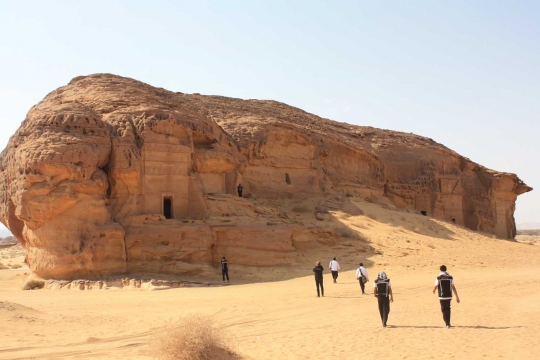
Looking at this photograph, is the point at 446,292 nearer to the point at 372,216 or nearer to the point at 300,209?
the point at 300,209

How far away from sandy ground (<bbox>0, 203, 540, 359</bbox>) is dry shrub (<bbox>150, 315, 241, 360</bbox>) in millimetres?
1023

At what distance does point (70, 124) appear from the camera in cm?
2244

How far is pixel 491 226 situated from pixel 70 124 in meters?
35.6

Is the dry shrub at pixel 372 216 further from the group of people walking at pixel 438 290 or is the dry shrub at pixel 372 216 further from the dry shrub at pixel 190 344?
the dry shrub at pixel 190 344

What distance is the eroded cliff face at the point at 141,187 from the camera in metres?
21.2

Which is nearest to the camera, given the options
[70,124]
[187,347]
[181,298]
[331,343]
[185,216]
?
[187,347]

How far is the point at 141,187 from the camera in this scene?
76.0ft

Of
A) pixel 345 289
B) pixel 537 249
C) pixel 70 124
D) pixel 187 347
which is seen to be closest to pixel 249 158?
pixel 70 124

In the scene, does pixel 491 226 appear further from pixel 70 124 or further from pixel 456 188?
pixel 70 124

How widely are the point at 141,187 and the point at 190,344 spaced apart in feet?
50.6

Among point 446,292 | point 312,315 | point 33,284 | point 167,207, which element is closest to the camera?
point 446,292

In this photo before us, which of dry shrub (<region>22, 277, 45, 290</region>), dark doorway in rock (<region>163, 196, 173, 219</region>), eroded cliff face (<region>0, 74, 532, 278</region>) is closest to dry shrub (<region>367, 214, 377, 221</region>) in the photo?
eroded cliff face (<region>0, 74, 532, 278</region>)

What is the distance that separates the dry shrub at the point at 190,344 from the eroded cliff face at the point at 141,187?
13204 mm

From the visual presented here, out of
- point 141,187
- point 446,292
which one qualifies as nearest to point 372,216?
point 141,187
